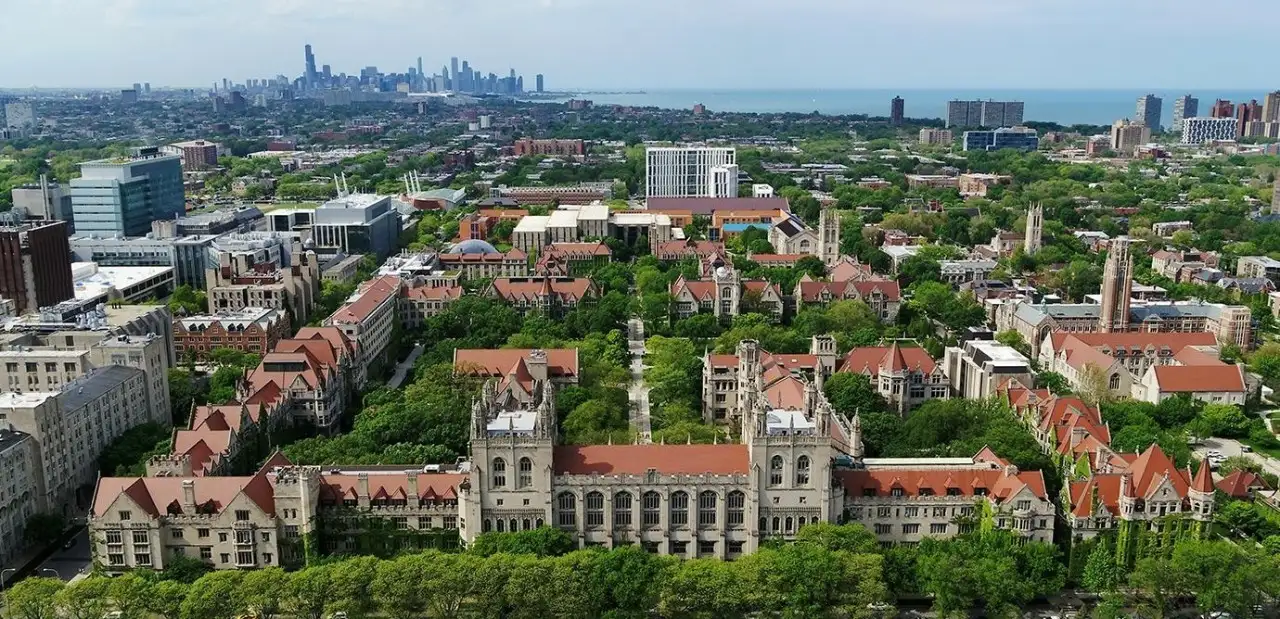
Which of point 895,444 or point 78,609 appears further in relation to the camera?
point 895,444

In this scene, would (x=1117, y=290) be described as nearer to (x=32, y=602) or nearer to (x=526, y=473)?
(x=526, y=473)

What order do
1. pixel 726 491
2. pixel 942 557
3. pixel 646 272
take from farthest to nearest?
pixel 646 272
pixel 726 491
pixel 942 557

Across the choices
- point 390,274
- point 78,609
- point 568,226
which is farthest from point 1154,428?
point 568,226

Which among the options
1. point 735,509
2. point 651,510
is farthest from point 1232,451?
point 651,510

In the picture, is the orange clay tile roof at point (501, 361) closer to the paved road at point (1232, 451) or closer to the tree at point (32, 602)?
the tree at point (32, 602)

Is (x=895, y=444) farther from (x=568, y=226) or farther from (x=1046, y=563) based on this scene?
(x=568, y=226)

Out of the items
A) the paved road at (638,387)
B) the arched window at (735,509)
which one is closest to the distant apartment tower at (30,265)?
the paved road at (638,387)
